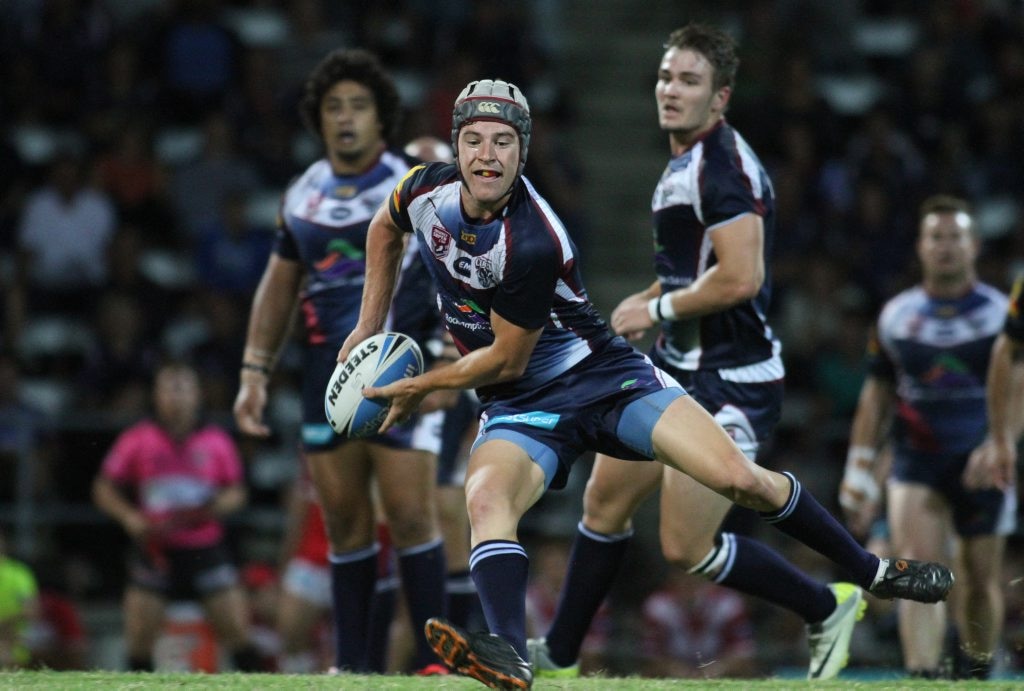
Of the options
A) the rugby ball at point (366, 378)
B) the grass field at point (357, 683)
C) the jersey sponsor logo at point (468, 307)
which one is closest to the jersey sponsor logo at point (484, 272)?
the jersey sponsor logo at point (468, 307)

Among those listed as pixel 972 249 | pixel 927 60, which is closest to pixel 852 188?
pixel 927 60

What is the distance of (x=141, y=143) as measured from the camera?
12.7m

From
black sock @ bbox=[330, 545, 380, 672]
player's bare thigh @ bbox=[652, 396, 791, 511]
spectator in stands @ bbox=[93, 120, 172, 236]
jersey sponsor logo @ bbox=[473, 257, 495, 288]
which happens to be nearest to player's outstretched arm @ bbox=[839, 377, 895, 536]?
black sock @ bbox=[330, 545, 380, 672]

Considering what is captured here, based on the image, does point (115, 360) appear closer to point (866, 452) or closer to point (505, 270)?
point (866, 452)

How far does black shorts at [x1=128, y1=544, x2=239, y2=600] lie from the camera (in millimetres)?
10086

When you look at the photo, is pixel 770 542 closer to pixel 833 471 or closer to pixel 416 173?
pixel 833 471

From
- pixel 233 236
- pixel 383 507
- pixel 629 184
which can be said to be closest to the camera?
pixel 383 507

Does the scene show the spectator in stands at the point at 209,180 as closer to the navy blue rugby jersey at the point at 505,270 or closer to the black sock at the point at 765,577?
the navy blue rugby jersey at the point at 505,270

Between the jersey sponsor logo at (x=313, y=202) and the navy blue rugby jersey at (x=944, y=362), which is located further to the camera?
the navy blue rugby jersey at (x=944, y=362)

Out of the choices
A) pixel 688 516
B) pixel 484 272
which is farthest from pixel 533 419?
pixel 688 516

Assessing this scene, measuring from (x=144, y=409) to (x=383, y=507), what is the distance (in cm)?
483

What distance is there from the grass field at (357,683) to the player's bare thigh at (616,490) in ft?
2.42

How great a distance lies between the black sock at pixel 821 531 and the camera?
5793 millimetres

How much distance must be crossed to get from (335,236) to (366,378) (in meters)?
1.41
